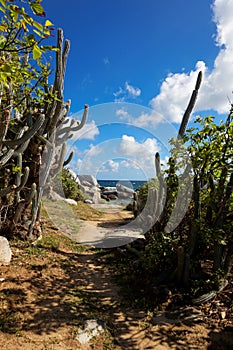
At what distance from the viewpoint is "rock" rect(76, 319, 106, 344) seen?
321cm

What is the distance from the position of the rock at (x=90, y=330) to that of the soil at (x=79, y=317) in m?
0.06

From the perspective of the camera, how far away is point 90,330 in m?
3.38

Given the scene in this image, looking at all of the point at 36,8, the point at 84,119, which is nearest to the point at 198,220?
the point at 36,8

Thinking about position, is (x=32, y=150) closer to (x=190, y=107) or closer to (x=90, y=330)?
(x=190, y=107)

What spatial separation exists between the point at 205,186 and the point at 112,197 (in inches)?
833

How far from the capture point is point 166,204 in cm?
577

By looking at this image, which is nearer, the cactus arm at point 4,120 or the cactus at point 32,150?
the cactus arm at point 4,120

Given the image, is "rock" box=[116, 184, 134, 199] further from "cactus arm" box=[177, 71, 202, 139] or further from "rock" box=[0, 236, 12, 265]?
"rock" box=[0, 236, 12, 265]

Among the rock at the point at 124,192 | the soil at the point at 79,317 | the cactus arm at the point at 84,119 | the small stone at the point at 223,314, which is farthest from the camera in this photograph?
the rock at the point at 124,192

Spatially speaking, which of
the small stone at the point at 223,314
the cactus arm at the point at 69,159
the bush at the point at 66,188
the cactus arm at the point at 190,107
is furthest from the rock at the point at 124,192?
the small stone at the point at 223,314

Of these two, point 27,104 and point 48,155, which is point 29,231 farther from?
point 27,104

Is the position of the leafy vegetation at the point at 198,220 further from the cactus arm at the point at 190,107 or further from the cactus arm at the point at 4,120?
the cactus arm at the point at 4,120

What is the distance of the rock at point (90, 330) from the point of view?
3.21m

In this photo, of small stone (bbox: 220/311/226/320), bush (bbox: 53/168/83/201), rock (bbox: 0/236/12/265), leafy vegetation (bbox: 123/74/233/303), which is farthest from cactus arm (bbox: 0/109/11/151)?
bush (bbox: 53/168/83/201)
